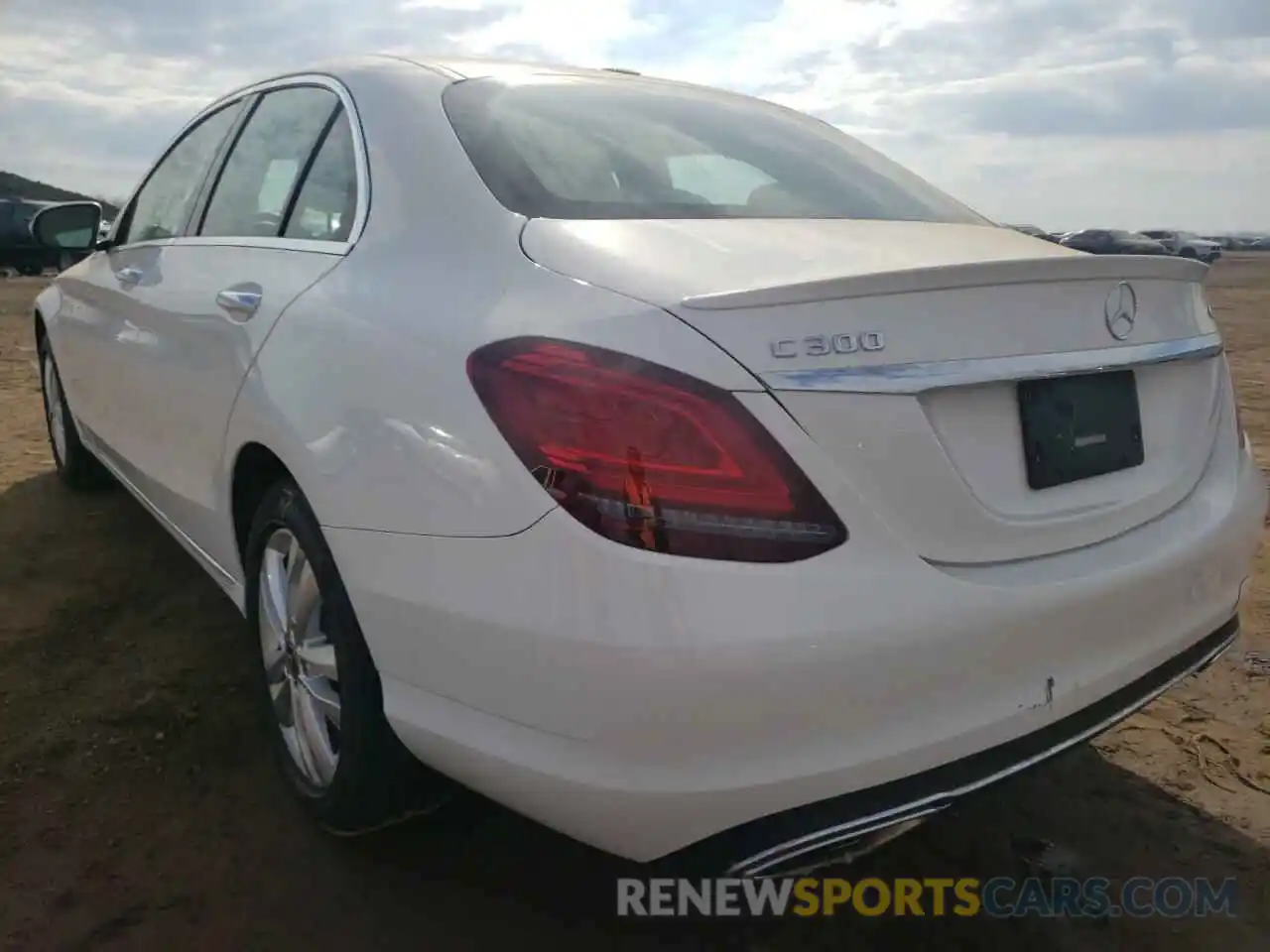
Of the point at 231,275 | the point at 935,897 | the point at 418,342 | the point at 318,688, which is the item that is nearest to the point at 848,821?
the point at 935,897

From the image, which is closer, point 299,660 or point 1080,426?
point 1080,426

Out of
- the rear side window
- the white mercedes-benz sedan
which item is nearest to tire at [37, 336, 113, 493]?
the rear side window

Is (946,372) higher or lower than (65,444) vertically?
higher

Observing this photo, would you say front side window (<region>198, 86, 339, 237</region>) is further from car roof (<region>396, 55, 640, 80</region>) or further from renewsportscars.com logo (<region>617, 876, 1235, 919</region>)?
renewsportscars.com logo (<region>617, 876, 1235, 919</region>)

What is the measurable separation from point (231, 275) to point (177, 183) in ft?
3.74

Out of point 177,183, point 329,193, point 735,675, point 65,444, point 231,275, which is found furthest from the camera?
point 65,444

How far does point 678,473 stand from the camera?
1.47 meters

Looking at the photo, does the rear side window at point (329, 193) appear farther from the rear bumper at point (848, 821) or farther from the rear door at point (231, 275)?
the rear bumper at point (848, 821)

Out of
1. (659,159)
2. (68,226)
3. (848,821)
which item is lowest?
(848,821)

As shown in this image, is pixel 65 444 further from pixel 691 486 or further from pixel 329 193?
pixel 691 486

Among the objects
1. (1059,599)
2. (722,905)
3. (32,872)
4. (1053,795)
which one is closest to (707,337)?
(1059,599)

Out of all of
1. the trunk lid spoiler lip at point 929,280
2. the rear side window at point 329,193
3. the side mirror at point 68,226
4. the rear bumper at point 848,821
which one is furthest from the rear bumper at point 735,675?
the side mirror at point 68,226

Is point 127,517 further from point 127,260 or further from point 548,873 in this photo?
point 548,873

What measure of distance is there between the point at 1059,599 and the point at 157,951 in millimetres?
1681
